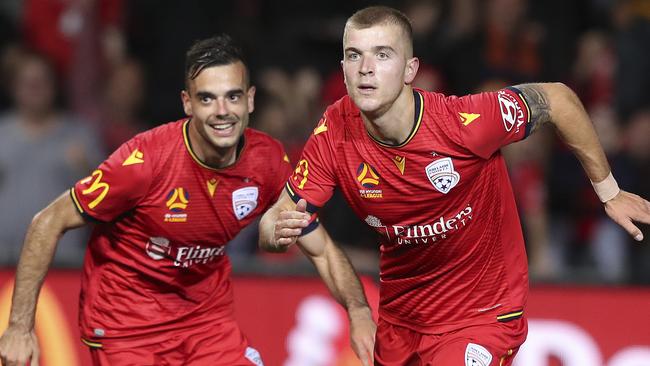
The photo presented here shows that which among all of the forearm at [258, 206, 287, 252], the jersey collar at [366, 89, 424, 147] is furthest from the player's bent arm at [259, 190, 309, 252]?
the jersey collar at [366, 89, 424, 147]

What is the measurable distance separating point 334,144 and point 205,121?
0.73 meters

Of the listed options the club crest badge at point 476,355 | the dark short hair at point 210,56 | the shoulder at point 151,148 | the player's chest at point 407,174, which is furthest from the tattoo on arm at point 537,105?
the shoulder at point 151,148

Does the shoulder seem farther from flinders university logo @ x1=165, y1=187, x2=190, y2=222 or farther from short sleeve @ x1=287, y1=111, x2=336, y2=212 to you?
short sleeve @ x1=287, y1=111, x2=336, y2=212

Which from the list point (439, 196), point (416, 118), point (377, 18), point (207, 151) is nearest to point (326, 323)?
point (207, 151)

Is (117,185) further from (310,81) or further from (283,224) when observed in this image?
(310,81)

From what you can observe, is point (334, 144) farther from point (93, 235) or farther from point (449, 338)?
point (93, 235)

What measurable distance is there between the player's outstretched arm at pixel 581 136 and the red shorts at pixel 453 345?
28.2 inches

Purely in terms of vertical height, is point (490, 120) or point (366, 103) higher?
point (366, 103)

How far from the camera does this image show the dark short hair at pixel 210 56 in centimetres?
615

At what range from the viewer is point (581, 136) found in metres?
5.75

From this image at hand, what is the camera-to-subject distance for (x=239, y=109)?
6117 mm

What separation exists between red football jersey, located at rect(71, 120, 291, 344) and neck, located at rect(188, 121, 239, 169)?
0.09 feet

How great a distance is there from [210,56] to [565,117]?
1780 millimetres

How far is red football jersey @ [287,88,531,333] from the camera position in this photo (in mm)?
5645
